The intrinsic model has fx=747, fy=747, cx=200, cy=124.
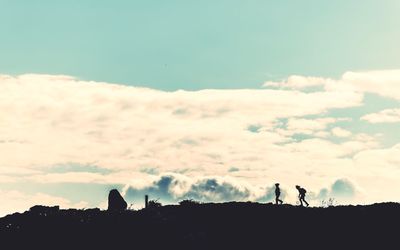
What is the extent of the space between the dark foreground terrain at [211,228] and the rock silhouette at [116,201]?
3.59 metres

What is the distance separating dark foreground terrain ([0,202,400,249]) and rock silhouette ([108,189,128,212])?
3.59 metres

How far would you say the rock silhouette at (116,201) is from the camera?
44.6m

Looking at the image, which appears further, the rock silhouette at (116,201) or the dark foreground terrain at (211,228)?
the rock silhouette at (116,201)

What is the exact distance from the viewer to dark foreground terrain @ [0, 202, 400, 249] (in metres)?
38.5

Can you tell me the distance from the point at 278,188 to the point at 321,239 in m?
4.86

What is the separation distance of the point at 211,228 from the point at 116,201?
26.1 ft

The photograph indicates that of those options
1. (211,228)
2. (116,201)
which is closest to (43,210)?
(116,201)

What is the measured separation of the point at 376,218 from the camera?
132ft

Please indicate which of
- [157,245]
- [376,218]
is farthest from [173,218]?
[376,218]

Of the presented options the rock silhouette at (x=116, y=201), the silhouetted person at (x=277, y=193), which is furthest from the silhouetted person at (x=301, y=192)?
the rock silhouette at (x=116, y=201)

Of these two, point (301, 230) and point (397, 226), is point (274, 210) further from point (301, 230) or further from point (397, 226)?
point (397, 226)

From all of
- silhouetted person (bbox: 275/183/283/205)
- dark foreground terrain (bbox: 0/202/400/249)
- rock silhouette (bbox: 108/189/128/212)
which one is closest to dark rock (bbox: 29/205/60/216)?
dark foreground terrain (bbox: 0/202/400/249)

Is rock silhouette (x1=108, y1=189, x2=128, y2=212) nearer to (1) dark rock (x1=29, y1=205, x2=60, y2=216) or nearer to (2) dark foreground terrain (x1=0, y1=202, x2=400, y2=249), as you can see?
(2) dark foreground terrain (x1=0, y1=202, x2=400, y2=249)

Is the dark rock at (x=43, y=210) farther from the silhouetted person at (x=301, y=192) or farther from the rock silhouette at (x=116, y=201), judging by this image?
the silhouetted person at (x=301, y=192)
